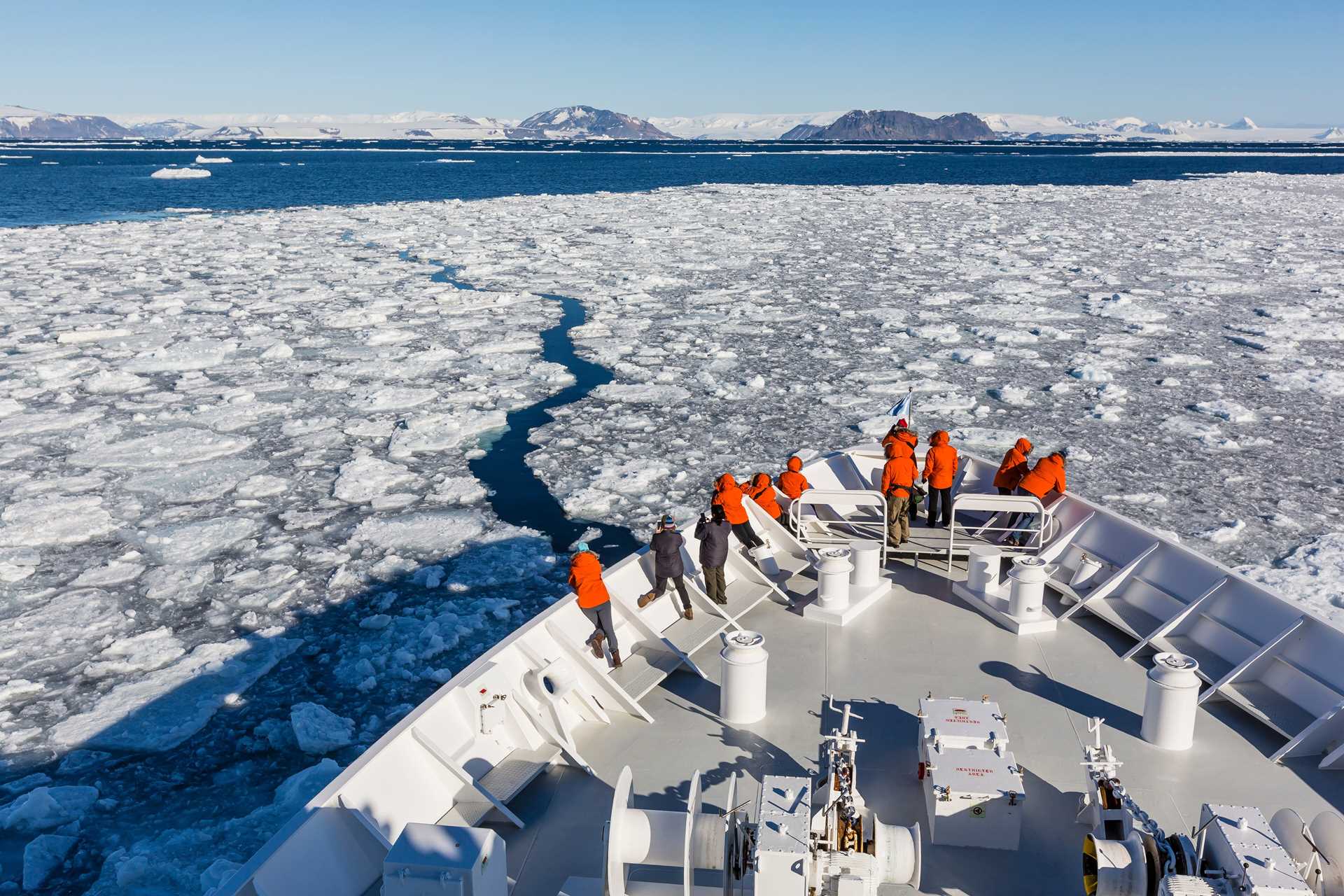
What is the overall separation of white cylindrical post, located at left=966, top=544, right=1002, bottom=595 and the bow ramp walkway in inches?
9.4

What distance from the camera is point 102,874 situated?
17.5ft

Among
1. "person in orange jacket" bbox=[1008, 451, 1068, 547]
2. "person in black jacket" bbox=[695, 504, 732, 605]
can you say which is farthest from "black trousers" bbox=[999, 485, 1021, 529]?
"person in black jacket" bbox=[695, 504, 732, 605]

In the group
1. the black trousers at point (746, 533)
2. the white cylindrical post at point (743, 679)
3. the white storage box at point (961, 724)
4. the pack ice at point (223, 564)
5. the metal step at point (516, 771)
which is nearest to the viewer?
the white storage box at point (961, 724)

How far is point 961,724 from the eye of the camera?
4.75 m

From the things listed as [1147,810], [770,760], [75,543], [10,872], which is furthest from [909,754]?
[75,543]

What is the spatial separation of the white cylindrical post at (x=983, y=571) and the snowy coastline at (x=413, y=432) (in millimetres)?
3272

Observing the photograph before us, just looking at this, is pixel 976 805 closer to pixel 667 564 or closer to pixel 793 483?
pixel 667 564

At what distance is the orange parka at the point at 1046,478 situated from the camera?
306 inches

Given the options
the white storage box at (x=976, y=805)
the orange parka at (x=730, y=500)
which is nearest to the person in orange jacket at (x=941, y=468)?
the orange parka at (x=730, y=500)

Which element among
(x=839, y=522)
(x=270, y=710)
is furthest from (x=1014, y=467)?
(x=270, y=710)

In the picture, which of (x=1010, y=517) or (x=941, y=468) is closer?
(x=941, y=468)

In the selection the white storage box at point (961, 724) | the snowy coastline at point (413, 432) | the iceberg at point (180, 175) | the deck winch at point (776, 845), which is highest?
the iceberg at point (180, 175)

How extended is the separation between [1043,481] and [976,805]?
410cm

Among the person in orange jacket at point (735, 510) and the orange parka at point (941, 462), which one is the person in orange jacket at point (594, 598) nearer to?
the person in orange jacket at point (735, 510)
